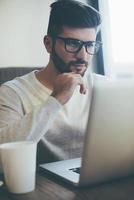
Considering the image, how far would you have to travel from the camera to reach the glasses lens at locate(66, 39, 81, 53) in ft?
4.72

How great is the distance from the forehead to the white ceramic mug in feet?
2.17

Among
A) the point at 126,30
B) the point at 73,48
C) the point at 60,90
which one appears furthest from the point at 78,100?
the point at 126,30

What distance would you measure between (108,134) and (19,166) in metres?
0.24

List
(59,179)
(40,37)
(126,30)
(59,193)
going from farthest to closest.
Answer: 1. (126,30)
2. (40,37)
3. (59,179)
4. (59,193)

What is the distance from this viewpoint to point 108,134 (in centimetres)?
92

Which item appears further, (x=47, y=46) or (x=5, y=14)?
(x=5, y=14)

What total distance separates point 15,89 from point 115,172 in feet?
2.13

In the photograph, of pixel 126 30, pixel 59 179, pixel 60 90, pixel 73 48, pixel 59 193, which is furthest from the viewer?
pixel 126 30

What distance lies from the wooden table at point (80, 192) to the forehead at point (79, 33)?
0.68m

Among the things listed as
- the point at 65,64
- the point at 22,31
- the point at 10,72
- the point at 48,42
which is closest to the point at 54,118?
the point at 65,64

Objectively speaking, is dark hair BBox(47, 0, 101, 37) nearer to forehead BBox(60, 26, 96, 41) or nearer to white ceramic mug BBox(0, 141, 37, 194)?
forehead BBox(60, 26, 96, 41)

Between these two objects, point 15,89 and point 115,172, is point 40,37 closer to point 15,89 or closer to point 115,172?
point 15,89

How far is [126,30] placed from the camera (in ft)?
7.60

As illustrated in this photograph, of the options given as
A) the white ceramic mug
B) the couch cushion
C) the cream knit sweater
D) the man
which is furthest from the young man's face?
the white ceramic mug
